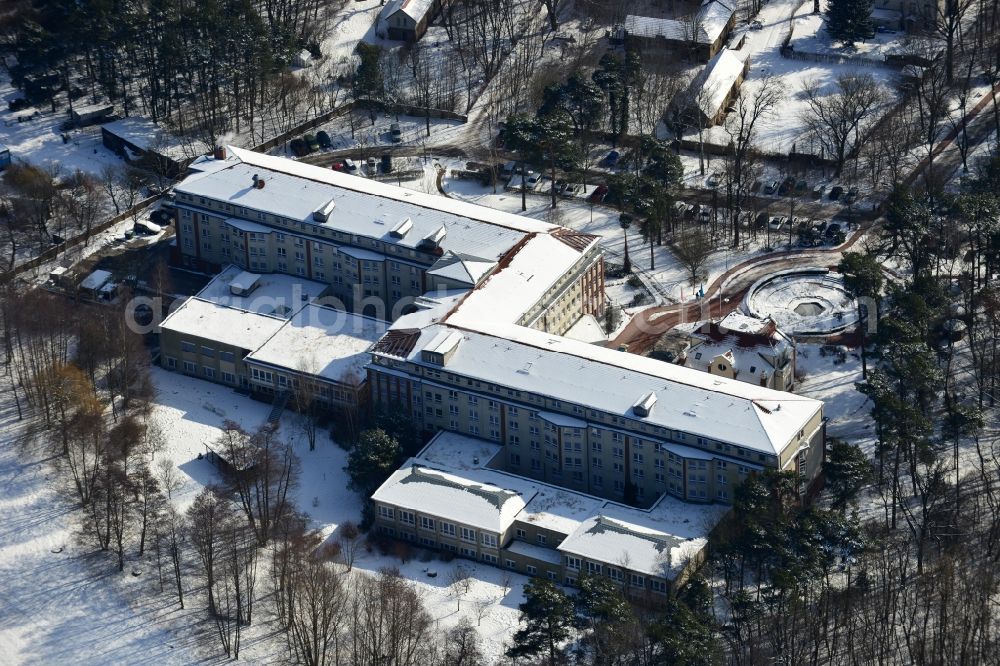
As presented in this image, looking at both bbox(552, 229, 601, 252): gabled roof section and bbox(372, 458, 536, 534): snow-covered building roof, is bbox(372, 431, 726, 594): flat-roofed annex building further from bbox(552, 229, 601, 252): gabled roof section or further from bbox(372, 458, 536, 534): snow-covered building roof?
bbox(552, 229, 601, 252): gabled roof section

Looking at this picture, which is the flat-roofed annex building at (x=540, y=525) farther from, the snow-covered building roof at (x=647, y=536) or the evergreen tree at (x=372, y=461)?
the evergreen tree at (x=372, y=461)

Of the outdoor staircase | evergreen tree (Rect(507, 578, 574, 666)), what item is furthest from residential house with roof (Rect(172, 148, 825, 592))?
evergreen tree (Rect(507, 578, 574, 666))

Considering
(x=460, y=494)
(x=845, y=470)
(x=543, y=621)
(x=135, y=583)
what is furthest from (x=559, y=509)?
(x=135, y=583)

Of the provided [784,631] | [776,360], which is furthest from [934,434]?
[784,631]

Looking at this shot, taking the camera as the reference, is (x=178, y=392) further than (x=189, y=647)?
Yes

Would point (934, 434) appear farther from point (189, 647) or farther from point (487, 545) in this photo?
point (189, 647)

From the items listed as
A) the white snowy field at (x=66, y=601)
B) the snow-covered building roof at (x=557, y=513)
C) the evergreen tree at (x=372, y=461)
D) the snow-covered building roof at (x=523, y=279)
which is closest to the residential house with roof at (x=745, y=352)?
the snow-covered building roof at (x=523, y=279)
